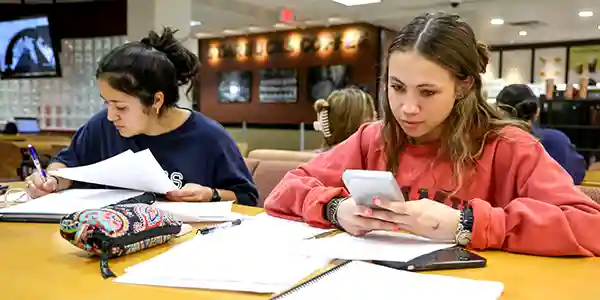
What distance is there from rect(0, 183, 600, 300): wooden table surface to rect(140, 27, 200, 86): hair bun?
36.4 inches

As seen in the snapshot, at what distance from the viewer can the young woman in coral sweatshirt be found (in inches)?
Answer: 40.4

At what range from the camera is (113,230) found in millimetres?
949

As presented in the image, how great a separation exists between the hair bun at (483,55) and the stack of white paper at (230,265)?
583 millimetres

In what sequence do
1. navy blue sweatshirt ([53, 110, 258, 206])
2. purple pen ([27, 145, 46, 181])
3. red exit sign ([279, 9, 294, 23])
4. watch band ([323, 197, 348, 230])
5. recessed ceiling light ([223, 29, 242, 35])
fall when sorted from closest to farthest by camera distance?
watch band ([323, 197, 348, 230])
purple pen ([27, 145, 46, 181])
navy blue sweatshirt ([53, 110, 258, 206])
red exit sign ([279, 9, 294, 23])
recessed ceiling light ([223, 29, 242, 35])

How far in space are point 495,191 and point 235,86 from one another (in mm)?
10296

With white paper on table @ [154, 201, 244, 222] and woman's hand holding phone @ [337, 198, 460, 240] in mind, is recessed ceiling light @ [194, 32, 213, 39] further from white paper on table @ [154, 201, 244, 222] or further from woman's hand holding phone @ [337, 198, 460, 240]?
woman's hand holding phone @ [337, 198, 460, 240]

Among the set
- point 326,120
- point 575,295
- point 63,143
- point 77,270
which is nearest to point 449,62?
point 575,295

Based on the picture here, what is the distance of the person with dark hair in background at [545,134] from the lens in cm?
312

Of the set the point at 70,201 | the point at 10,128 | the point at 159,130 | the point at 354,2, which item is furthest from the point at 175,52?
the point at 354,2

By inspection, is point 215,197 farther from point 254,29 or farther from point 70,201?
point 254,29

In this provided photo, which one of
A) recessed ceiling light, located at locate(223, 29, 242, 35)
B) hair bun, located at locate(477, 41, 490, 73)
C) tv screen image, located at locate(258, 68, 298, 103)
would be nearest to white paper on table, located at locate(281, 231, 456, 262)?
hair bun, located at locate(477, 41, 490, 73)

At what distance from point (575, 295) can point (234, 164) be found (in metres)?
1.29

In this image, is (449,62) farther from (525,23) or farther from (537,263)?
(525,23)

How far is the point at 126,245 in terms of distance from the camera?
969 mm
